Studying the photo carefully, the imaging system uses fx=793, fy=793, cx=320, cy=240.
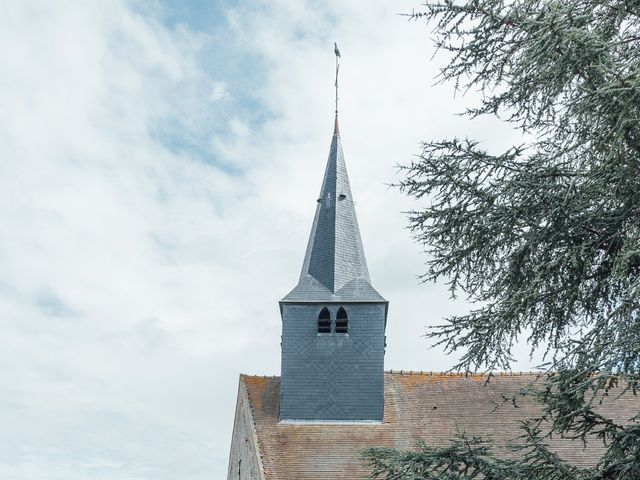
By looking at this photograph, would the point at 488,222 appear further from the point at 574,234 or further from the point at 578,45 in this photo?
the point at 578,45

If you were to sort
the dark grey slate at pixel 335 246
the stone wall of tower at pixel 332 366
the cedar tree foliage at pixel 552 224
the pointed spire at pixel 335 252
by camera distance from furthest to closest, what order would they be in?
the dark grey slate at pixel 335 246 < the pointed spire at pixel 335 252 < the stone wall of tower at pixel 332 366 < the cedar tree foliage at pixel 552 224

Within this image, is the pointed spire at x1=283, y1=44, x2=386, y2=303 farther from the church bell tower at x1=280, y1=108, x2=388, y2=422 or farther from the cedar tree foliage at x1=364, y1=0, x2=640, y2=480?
the cedar tree foliage at x1=364, y1=0, x2=640, y2=480

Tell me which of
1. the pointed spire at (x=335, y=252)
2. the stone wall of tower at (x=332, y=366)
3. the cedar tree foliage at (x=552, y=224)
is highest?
the pointed spire at (x=335, y=252)

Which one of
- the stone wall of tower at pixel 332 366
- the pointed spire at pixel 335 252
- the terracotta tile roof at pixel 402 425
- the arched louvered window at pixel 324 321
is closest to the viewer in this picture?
the terracotta tile roof at pixel 402 425

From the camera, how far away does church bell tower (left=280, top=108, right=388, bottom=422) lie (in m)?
17.2

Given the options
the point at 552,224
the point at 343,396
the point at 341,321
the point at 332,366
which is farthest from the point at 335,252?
the point at 552,224

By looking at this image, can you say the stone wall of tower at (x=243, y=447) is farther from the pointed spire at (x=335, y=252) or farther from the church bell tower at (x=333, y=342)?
the pointed spire at (x=335, y=252)

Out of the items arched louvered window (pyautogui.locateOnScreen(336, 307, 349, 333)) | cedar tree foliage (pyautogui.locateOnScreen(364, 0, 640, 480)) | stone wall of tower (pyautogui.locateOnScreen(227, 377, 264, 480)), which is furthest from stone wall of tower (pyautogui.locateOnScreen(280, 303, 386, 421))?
cedar tree foliage (pyautogui.locateOnScreen(364, 0, 640, 480))

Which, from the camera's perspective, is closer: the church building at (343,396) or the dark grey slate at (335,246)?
the church building at (343,396)

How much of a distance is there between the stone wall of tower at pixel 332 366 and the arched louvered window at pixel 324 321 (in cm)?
10

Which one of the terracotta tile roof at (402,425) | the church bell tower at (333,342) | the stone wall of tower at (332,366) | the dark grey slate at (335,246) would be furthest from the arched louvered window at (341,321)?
the terracotta tile roof at (402,425)

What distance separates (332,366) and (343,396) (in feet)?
2.27

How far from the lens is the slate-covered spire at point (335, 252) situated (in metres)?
18.1

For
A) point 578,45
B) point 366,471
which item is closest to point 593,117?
point 578,45
